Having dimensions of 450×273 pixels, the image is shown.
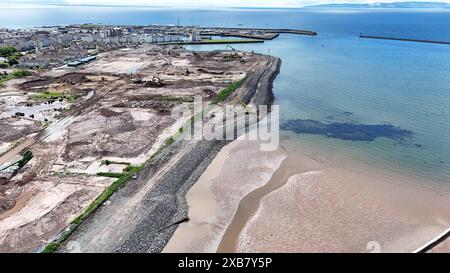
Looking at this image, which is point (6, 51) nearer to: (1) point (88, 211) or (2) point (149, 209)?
(1) point (88, 211)

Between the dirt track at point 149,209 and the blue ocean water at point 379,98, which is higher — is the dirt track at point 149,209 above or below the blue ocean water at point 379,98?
below

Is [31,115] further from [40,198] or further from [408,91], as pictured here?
[408,91]

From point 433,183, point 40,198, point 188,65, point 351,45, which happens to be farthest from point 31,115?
point 351,45

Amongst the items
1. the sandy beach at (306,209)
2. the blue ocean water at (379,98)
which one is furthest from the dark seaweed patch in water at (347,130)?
the sandy beach at (306,209)

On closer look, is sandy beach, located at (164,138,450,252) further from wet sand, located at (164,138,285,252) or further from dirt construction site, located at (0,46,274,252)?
dirt construction site, located at (0,46,274,252)

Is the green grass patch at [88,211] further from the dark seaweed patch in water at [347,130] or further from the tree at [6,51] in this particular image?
the tree at [6,51]

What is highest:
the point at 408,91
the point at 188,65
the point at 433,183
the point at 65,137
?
the point at 188,65
